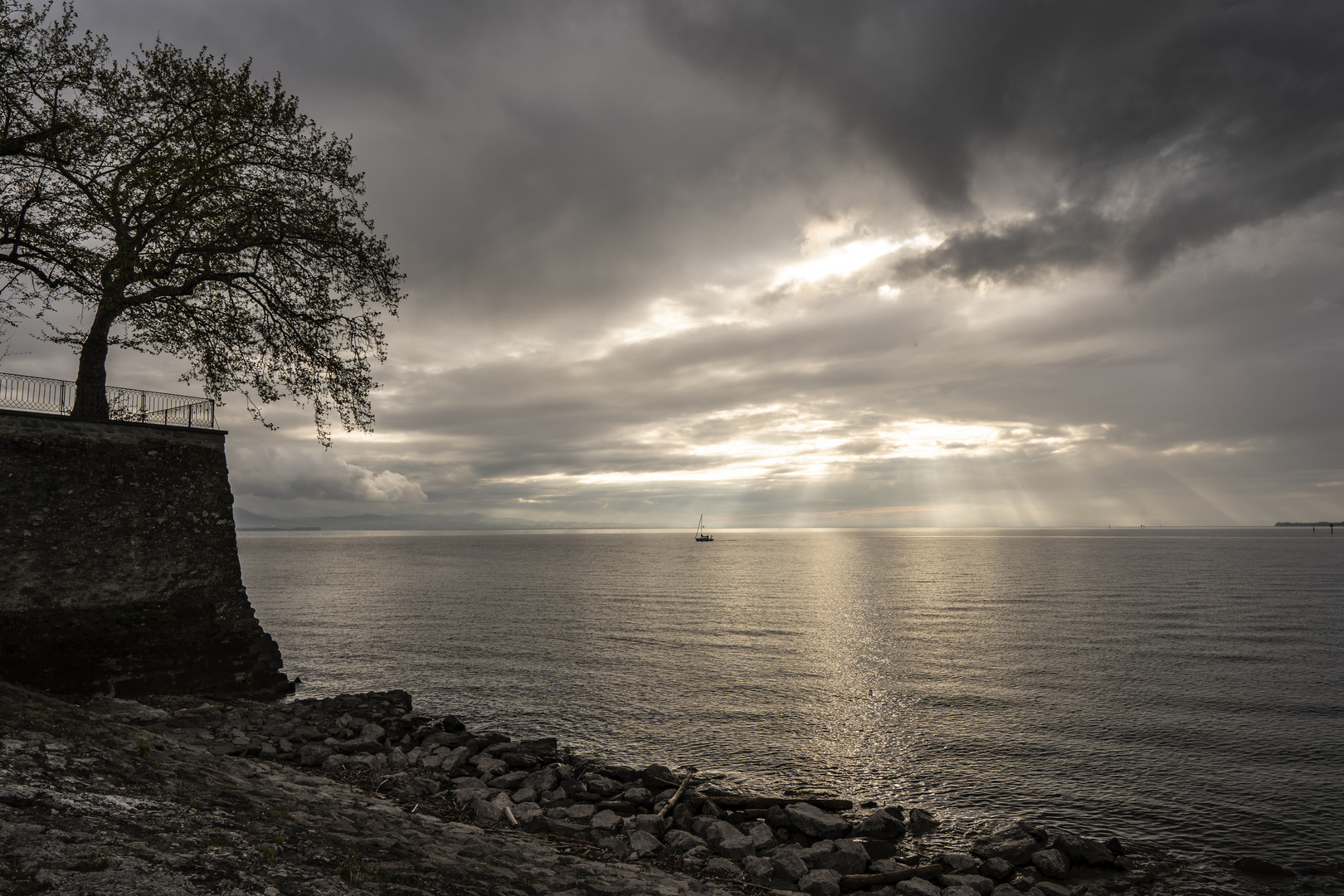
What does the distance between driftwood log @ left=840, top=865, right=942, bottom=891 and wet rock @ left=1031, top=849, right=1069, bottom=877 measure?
222 centimetres

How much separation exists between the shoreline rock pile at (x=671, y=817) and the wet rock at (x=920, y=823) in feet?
0.13

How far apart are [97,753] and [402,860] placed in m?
5.38

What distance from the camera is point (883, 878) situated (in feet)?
37.8

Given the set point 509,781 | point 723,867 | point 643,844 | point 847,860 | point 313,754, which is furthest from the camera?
point 313,754

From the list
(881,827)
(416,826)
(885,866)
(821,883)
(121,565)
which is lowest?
(881,827)

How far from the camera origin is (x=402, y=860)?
9.27 metres

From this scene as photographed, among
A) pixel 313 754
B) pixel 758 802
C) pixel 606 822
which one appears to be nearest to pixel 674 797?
pixel 606 822

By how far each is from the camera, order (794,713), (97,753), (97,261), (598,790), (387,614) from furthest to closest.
A: (387,614) < (794,713) < (97,261) < (598,790) < (97,753)

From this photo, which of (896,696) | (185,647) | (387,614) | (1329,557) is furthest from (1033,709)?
(1329,557)

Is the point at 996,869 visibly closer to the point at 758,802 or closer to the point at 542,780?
the point at 758,802

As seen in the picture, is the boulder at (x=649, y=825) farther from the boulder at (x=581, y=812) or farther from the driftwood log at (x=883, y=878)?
the driftwood log at (x=883, y=878)

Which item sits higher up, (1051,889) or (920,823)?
(1051,889)

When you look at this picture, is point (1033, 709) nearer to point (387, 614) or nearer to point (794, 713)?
point (794, 713)

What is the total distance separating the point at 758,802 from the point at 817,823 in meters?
1.55
